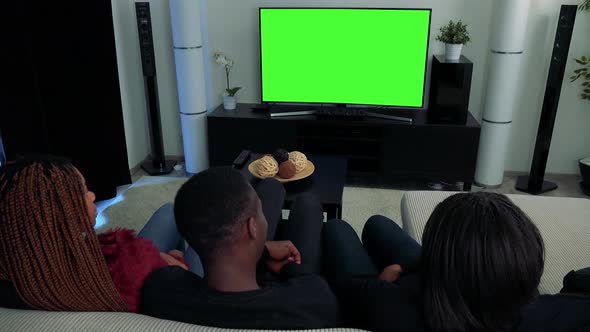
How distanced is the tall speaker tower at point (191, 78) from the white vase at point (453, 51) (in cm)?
187

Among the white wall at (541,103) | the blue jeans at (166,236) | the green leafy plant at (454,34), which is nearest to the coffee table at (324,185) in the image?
the blue jeans at (166,236)

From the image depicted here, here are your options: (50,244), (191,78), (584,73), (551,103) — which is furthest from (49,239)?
(584,73)

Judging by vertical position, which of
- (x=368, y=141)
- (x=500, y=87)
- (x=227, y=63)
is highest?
(x=227, y=63)

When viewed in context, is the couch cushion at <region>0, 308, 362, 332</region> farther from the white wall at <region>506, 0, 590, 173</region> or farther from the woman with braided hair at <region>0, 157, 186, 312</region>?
the white wall at <region>506, 0, 590, 173</region>

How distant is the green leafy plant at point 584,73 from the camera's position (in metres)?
3.49

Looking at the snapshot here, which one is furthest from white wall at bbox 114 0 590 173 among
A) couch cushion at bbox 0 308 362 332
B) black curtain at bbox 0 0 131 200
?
couch cushion at bbox 0 308 362 332

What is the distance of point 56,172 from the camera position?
1.07 meters

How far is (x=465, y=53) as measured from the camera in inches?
150

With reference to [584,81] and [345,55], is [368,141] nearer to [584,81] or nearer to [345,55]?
[345,55]

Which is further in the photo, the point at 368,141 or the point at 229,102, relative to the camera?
the point at 229,102

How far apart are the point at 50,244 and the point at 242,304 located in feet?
1.46

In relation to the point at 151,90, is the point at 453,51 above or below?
above

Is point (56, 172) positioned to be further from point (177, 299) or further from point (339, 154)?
point (339, 154)

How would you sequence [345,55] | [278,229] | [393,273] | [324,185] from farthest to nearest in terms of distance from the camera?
[345,55] → [324,185] → [278,229] → [393,273]
